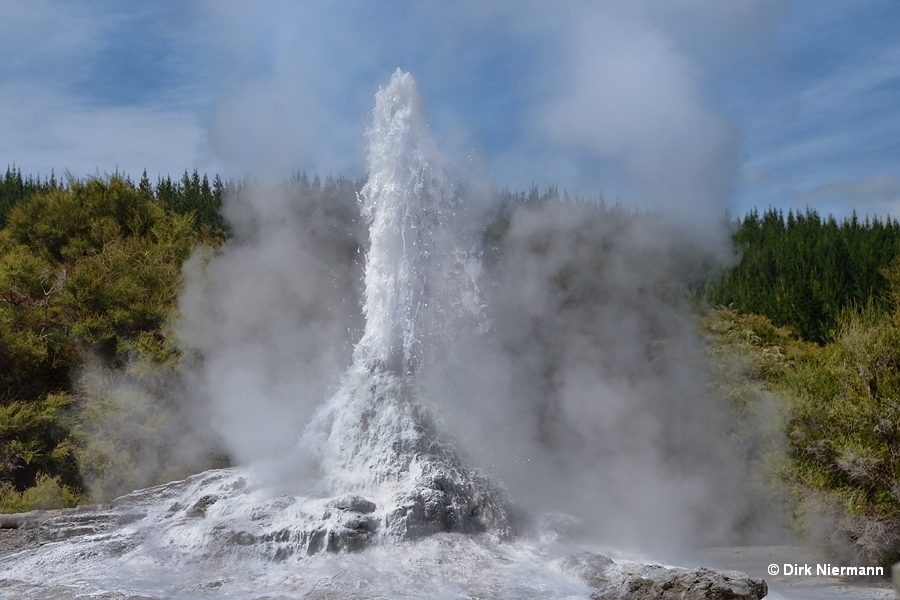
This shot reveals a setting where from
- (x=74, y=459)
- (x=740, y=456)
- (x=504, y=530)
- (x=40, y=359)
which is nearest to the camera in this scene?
(x=504, y=530)

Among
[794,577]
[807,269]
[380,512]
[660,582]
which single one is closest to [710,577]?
[660,582]

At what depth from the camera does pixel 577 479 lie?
1061 cm

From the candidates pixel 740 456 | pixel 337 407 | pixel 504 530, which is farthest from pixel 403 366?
pixel 740 456

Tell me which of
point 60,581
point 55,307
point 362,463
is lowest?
point 60,581

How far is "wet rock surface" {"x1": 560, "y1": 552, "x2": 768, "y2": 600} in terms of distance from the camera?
6203 mm

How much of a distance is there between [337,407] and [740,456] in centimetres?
659

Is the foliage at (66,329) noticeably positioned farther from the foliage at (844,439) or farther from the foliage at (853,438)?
the foliage at (853,438)

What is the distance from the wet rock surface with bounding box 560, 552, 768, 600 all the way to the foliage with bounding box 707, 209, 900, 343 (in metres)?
12.4

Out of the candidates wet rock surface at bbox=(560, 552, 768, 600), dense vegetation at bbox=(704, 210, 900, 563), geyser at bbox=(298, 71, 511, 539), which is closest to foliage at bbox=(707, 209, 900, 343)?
dense vegetation at bbox=(704, 210, 900, 563)

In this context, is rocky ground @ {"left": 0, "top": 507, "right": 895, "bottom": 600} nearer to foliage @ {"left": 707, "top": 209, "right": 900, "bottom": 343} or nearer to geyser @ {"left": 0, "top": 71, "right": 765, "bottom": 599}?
geyser @ {"left": 0, "top": 71, "right": 765, "bottom": 599}

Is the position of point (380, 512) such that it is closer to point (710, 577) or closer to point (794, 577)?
point (710, 577)

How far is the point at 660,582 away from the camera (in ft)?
21.4

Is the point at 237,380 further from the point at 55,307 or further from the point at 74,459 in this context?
the point at 55,307

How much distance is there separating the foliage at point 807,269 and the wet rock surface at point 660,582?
1243 centimetres
